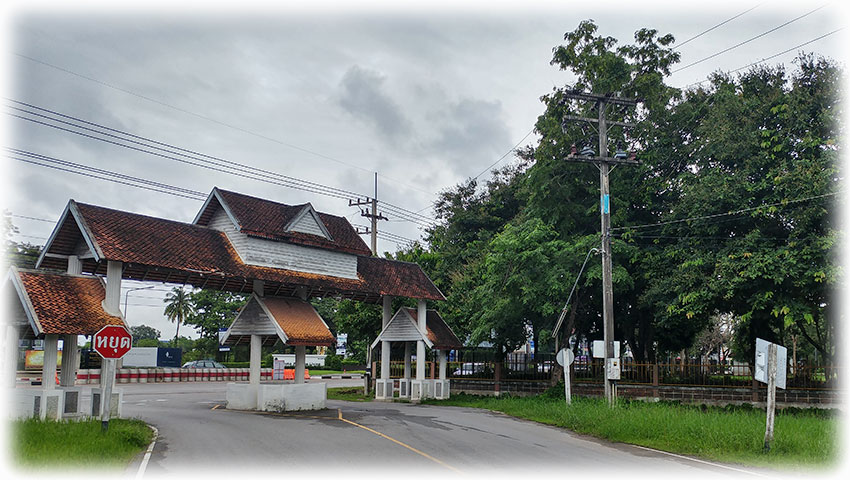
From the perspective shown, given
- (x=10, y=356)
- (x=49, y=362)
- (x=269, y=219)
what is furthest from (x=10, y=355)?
(x=269, y=219)

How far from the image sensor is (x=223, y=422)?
1959 cm

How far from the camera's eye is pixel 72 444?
1223cm

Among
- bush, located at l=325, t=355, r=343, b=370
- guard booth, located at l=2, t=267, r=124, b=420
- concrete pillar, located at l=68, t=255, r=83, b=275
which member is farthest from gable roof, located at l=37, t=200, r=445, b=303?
bush, located at l=325, t=355, r=343, b=370

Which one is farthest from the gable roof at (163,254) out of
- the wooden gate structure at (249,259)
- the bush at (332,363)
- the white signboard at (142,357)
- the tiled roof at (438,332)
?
the bush at (332,363)

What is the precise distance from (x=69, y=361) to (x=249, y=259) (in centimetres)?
696

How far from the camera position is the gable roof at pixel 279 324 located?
77.3 feet

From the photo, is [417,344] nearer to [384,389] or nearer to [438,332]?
[438,332]

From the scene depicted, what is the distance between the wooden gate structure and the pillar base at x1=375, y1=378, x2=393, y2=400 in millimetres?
4702

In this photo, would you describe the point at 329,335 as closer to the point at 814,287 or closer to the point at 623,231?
the point at 623,231

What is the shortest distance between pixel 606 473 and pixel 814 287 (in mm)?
15574

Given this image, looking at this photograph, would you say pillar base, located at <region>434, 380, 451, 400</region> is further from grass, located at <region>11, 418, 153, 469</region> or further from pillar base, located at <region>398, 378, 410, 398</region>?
grass, located at <region>11, 418, 153, 469</region>

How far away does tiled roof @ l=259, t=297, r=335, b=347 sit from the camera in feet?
77.6

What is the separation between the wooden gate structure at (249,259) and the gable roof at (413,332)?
1564 millimetres

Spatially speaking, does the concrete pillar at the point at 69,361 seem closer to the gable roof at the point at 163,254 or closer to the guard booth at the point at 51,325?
the guard booth at the point at 51,325
